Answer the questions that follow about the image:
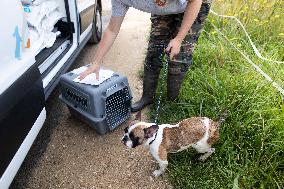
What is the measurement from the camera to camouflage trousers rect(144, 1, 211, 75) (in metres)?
2.95

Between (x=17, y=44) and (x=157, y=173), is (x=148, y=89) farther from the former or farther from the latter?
Result: (x=17, y=44)

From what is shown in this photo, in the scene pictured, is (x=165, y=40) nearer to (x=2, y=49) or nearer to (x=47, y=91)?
(x=47, y=91)

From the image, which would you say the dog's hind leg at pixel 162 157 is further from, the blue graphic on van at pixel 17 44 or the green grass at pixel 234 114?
the blue graphic on van at pixel 17 44

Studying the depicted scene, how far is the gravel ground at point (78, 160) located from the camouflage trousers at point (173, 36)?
2.62 feet

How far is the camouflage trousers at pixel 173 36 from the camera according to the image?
295cm

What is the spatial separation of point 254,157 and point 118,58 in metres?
2.63

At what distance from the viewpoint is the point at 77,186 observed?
8.54 ft

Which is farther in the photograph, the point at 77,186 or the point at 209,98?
the point at 209,98

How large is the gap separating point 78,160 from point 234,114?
4.83 ft

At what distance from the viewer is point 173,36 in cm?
309

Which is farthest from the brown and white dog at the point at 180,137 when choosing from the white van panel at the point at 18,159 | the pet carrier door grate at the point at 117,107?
the white van panel at the point at 18,159

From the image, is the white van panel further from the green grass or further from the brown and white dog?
the green grass

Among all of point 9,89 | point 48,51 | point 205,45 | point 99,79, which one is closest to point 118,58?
point 205,45

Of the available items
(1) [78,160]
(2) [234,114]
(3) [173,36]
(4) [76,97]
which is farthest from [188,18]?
(1) [78,160]
